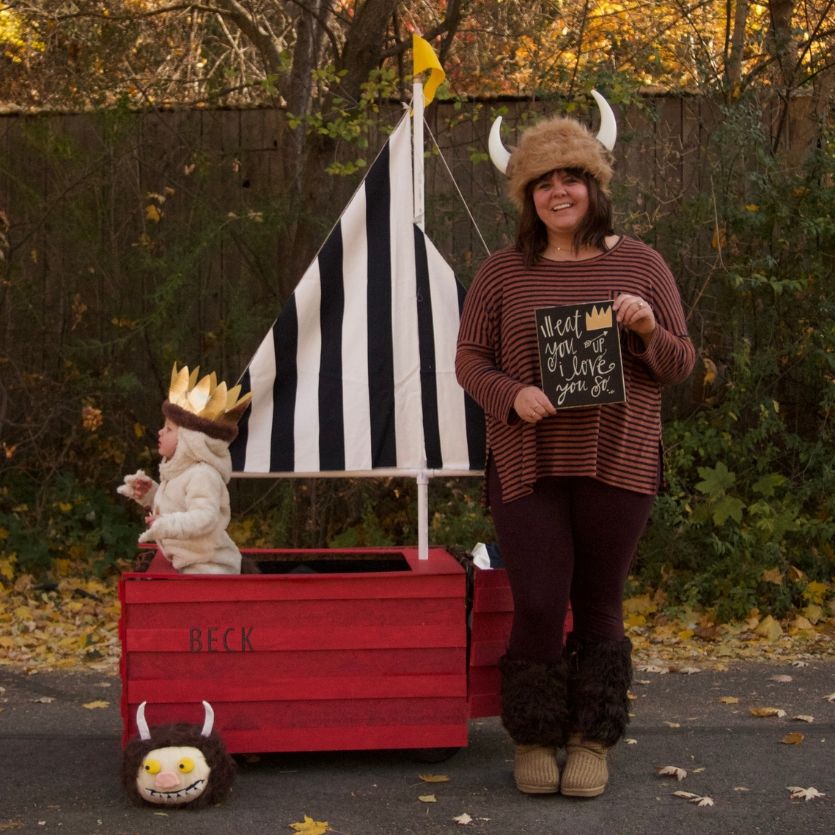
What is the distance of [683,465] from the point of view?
638 centimetres

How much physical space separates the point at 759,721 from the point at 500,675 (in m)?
1.19

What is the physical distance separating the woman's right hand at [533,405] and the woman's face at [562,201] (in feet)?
1.65

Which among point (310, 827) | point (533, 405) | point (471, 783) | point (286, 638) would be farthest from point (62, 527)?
point (533, 405)

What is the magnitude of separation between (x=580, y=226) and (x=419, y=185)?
736mm

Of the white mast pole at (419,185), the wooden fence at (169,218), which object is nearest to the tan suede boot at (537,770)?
the white mast pole at (419,185)

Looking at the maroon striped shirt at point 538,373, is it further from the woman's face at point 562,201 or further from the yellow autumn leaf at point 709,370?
the yellow autumn leaf at point 709,370

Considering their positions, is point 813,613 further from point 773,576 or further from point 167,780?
point 167,780

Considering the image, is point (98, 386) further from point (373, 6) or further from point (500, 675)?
point (500, 675)

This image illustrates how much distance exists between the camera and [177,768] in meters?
3.66

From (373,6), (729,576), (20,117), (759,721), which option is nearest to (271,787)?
(759,721)

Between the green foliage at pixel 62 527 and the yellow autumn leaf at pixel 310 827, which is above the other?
the green foliage at pixel 62 527

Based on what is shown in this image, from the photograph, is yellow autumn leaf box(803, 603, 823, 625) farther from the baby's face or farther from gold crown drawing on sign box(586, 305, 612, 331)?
the baby's face

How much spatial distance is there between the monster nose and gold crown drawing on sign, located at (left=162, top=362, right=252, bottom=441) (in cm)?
104

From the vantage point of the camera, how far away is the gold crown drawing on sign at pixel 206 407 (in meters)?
4.06
